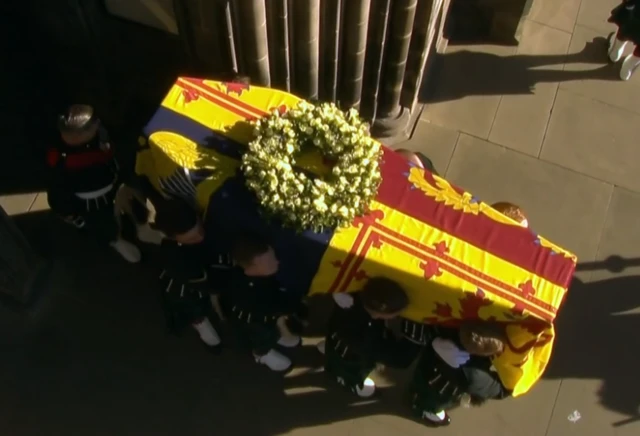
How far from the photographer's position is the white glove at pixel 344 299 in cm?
412

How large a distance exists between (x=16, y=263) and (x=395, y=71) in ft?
10.2

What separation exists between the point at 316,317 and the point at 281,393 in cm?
62

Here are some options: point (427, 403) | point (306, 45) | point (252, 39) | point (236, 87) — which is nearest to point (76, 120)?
point (236, 87)

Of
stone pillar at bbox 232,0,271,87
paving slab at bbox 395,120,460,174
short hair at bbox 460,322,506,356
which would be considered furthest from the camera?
paving slab at bbox 395,120,460,174

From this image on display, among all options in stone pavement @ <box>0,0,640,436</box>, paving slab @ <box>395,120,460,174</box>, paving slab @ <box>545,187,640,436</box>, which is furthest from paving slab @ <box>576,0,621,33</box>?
paving slab @ <box>545,187,640,436</box>

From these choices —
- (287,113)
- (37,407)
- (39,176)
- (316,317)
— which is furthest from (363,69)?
(37,407)

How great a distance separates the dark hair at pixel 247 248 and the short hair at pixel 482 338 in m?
1.19

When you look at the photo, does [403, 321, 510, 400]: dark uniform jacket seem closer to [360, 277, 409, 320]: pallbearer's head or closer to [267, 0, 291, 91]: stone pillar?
[360, 277, 409, 320]: pallbearer's head

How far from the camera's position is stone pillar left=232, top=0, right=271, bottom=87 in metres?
4.48

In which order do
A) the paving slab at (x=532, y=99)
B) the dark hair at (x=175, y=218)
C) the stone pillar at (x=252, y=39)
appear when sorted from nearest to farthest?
the dark hair at (x=175, y=218) → the stone pillar at (x=252, y=39) → the paving slab at (x=532, y=99)

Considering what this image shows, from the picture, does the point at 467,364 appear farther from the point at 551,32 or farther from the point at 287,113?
the point at 551,32

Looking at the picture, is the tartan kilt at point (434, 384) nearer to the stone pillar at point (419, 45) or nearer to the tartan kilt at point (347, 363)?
the tartan kilt at point (347, 363)

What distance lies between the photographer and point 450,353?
3.91m

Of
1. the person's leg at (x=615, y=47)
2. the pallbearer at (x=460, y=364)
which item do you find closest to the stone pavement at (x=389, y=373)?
the person's leg at (x=615, y=47)
